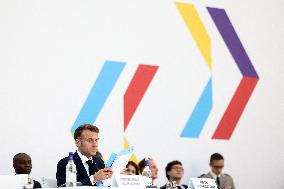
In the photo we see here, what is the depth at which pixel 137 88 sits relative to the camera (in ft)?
24.0

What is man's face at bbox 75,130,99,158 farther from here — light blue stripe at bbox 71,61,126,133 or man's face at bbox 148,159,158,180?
man's face at bbox 148,159,158,180

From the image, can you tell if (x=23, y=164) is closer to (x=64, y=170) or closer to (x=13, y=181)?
(x=64, y=170)

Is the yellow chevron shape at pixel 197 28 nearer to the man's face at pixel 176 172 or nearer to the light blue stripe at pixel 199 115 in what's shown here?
the light blue stripe at pixel 199 115

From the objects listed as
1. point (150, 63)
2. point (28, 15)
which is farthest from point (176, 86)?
point (28, 15)

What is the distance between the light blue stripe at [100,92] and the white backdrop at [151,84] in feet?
0.20

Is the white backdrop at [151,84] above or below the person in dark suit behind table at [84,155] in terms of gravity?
above

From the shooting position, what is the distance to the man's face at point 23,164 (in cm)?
601

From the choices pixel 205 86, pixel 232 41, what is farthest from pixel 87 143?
pixel 232 41

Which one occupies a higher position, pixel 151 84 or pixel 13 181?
pixel 151 84

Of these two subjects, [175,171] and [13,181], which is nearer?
[13,181]

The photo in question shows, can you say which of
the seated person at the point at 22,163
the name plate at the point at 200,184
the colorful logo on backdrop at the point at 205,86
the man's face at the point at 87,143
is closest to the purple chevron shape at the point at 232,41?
the colorful logo on backdrop at the point at 205,86

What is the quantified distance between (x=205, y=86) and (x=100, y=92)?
1.45 metres

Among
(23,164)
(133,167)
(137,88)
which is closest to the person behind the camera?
(23,164)

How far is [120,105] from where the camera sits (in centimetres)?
715
